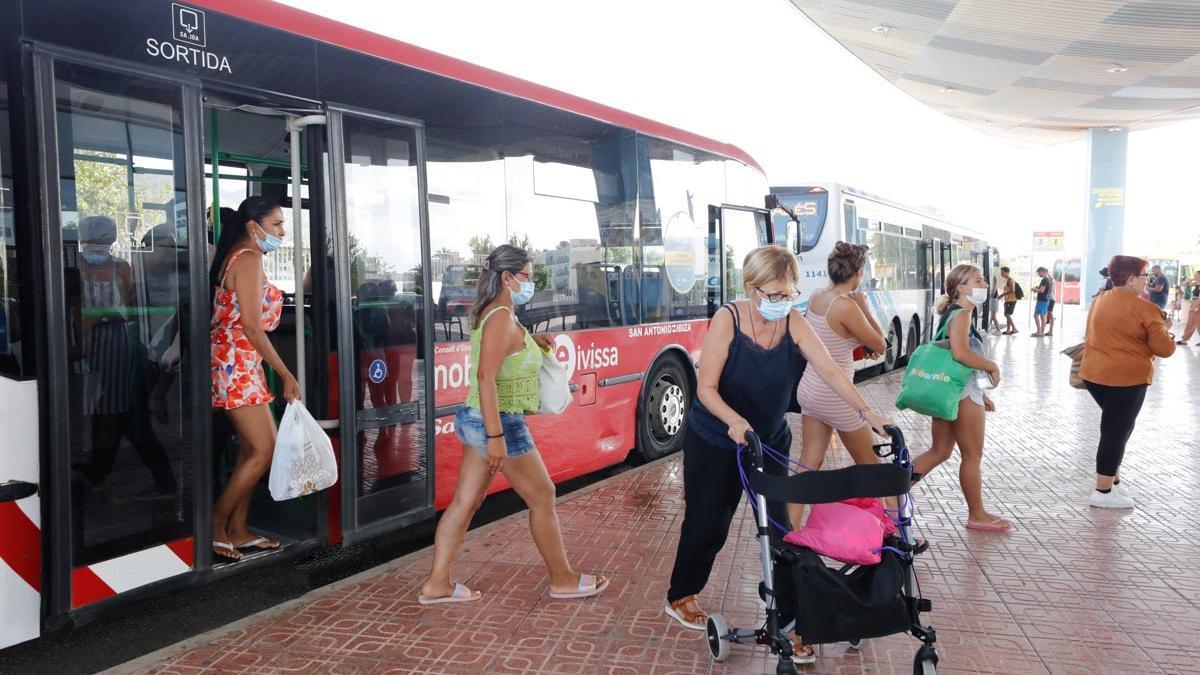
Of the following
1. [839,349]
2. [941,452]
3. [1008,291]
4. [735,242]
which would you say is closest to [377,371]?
[839,349]

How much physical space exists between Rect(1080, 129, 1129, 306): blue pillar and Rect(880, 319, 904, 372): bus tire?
22.8 m

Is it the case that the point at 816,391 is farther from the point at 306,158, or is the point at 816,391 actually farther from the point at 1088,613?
the point at 306,158


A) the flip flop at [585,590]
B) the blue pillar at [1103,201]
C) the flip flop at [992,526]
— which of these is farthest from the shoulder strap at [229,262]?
the blue pillar at [1103,201]

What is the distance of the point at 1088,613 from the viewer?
4.48m

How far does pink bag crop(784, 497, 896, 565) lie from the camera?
3339mm

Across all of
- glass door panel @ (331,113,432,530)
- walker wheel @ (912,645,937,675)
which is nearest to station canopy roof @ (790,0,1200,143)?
glass door panel @ (331,113,432,530)

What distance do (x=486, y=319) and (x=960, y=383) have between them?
3.17m

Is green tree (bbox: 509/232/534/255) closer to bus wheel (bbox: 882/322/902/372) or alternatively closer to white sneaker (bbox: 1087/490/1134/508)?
white sneaker (bbox: 1087/490/1134/508)

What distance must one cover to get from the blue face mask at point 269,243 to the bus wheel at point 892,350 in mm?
13578

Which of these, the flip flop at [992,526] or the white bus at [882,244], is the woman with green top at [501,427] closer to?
the flip flop at [992,526]

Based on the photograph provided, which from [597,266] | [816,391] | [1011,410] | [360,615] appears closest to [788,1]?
[1011,410]

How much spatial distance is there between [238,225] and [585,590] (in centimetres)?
268

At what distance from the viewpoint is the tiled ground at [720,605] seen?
3914 mm

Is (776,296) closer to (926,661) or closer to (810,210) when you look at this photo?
(926,661)
